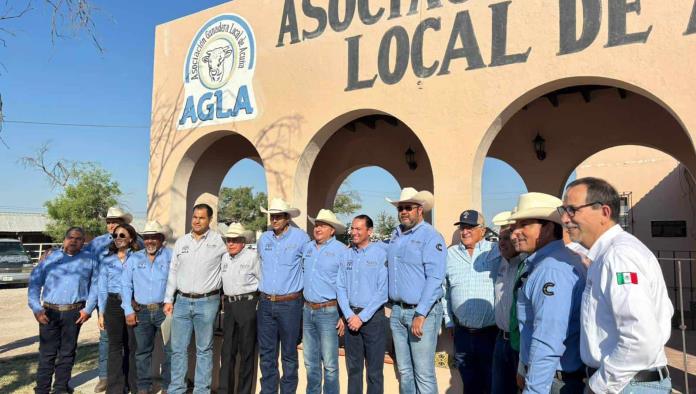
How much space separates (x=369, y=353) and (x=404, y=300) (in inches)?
23.1

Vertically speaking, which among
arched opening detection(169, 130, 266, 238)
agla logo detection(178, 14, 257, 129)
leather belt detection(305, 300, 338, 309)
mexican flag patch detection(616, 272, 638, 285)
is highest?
agla logo detection(178, 14, 257, 129)

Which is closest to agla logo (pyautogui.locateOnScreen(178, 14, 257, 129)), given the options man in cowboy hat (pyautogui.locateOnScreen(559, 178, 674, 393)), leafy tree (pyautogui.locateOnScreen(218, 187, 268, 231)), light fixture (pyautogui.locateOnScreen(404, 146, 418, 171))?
light fixture (pyautogui.locateOnScreen(404, 146, 418, 171))

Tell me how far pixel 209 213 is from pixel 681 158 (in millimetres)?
A: 7052

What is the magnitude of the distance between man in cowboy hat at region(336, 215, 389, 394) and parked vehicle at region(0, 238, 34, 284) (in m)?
18.8

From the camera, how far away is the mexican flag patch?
1916mm

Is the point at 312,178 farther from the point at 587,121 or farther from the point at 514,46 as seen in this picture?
the point at 514,46

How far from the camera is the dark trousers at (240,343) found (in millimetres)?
4633

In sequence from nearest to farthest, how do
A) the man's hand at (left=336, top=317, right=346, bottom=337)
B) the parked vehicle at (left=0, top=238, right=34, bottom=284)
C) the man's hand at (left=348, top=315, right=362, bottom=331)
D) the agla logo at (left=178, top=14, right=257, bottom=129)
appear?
the man's hand at (left=348, top=315, right=362, bottom=331) → the man's hand at (left=336, top=317, right=346, bottom=337) → the agla logo at (left=178, top=14, right=257, bottom=129) → the parked vehicle at (left=0, top=238, right=34, bottom=284)

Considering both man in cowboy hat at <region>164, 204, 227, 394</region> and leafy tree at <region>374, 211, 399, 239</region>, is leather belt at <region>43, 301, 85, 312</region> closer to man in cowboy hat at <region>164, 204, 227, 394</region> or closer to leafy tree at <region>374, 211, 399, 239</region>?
man in cowboy hat at <region>164, 204, 227, 394</region>

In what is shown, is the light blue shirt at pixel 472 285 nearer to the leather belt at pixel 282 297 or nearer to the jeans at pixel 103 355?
the leather belt at pixel 282 297

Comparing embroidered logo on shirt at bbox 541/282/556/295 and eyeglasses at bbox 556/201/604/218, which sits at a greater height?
eyeglasses at bbox 556/201/604/218

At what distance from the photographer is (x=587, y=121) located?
7859 mm

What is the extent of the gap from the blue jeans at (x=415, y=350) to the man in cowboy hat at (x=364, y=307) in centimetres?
17

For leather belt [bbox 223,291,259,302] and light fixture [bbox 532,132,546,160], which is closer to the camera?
leather belt [bbox 223,291,259,302]
